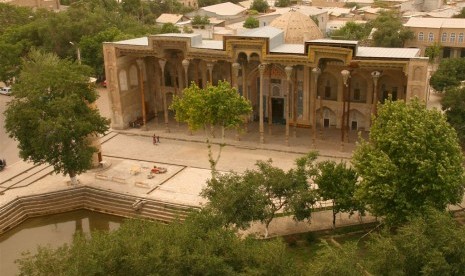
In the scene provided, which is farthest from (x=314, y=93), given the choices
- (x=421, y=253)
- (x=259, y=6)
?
(x=259, y=6)

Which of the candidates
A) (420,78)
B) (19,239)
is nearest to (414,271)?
(420,78)

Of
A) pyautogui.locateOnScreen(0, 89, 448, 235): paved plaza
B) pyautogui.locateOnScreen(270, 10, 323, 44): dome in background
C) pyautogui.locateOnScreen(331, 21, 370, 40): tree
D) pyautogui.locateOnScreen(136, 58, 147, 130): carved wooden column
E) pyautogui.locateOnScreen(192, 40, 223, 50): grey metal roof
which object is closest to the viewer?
pyautogui.locateOnScreen(0, 89, 448, 235): paved plaza

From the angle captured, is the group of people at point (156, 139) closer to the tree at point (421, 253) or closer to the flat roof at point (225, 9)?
the tree at point (421, 253)

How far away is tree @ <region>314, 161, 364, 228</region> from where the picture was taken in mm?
25078

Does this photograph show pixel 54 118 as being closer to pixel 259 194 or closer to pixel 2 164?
pixel 2 164

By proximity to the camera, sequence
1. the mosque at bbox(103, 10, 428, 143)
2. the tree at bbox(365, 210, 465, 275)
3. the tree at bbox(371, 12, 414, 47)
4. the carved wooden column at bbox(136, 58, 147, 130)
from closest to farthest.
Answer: the tree at bbox(365, 210, 465, 275), the mosque at bbox(103, 10, 428, 143), the carved wooden column at bbox(136, 58, 147, 130), the tree at bbox(371, 12, 414, 47)

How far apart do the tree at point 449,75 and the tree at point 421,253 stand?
32.9m

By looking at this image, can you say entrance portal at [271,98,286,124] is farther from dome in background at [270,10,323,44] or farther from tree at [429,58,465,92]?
tree at [429,58,465,92]

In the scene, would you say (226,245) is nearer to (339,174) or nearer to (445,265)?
(445,265)

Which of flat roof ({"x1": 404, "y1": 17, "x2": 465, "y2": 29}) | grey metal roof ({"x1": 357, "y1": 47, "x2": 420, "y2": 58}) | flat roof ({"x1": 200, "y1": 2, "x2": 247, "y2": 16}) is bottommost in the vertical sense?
flat roof ({"x1": 404, "y1": 17, "x2": 465, "y2": 29})

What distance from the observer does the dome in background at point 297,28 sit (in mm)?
43312

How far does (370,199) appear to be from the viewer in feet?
76.2

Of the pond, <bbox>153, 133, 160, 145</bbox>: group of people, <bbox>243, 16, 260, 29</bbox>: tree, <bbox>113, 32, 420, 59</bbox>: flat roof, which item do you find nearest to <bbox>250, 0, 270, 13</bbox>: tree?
<bbox>243, 16, 260, 29</bbox>: tree

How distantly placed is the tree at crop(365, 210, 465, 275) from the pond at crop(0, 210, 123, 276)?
16615 mm
